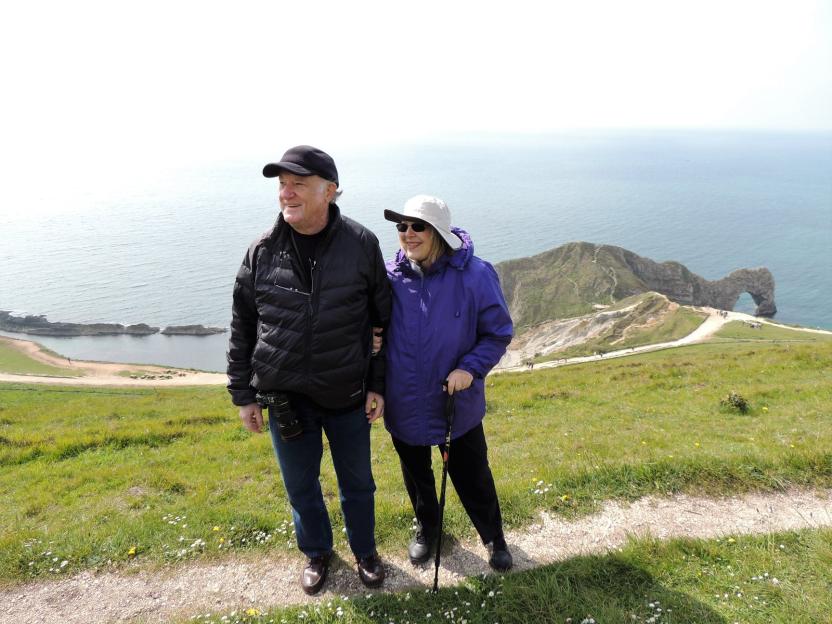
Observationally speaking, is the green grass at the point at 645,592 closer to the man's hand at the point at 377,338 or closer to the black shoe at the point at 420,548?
the black shoe at the point at 420,548

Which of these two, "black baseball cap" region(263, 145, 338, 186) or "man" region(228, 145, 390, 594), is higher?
"black baseball cap" region(263, 145, 338, 186)

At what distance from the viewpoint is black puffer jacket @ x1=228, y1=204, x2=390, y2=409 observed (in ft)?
14.3

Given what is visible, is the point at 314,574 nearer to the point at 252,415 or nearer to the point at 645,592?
the point at 252,415

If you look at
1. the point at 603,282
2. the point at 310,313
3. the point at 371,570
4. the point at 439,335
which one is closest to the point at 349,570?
the point at 371,570

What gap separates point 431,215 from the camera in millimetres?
4480

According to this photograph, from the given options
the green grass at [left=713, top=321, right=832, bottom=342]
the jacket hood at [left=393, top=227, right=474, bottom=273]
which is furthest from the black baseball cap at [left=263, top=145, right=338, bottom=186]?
the green grass at [left=713, top=321, right=832, bottom=342]

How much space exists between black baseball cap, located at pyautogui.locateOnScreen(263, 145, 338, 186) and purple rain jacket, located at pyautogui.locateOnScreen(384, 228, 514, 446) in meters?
1.08

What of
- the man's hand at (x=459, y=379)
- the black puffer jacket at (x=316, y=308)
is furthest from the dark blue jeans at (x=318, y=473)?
the man's hand at (x=459, y=379)

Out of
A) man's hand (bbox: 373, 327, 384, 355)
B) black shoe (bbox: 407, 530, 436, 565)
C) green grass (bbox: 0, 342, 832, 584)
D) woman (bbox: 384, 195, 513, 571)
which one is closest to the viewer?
woman (bbox: 384, 195, 513, 571)

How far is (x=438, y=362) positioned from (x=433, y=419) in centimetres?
58

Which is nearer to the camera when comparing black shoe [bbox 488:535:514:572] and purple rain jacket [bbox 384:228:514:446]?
purple rain jacket [bbox 384:228:514:446]

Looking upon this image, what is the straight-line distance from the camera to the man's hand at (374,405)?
4.78m

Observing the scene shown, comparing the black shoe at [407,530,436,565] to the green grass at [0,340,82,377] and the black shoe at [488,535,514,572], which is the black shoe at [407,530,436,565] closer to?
the black shoe at [488,535,514,572]

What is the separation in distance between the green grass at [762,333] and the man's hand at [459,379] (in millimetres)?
74671
